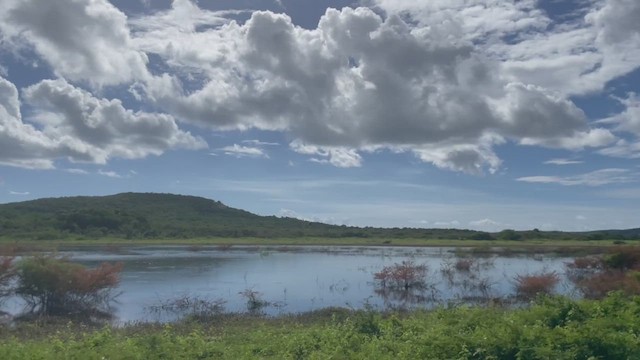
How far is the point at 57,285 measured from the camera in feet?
90.3

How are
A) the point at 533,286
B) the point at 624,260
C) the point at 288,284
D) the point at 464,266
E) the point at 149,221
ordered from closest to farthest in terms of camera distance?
the point at 533,286 → the point at 288,284 → the point at 624,260 → the point at 464,266 → the point at 149,221

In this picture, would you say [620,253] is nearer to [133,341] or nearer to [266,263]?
[266,263]

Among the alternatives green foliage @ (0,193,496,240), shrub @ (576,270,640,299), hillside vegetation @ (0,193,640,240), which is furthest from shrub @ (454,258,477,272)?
hillside vegetation @ (0,193,640,240)

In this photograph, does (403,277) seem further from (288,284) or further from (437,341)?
(437,341)

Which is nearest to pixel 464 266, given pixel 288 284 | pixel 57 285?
pixel 288 284

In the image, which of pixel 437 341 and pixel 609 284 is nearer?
pixel 437 341

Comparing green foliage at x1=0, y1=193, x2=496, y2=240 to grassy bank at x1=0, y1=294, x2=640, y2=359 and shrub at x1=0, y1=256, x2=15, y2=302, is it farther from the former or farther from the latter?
grassy bank at x1=0, y1=294, x2=640, y2=359

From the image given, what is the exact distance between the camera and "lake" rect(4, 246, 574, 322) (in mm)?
29203

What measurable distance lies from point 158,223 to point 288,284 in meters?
68.3

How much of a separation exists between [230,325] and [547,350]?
41.9ft

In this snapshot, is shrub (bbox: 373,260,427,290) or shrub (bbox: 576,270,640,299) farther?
shrub (bbox: 373,260,427,290)

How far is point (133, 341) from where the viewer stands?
570 inches

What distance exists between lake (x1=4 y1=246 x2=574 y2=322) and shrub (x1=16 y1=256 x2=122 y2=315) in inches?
35.5

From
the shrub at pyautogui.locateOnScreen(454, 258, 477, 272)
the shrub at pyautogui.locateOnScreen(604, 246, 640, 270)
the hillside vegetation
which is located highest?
the hillside vegetation
